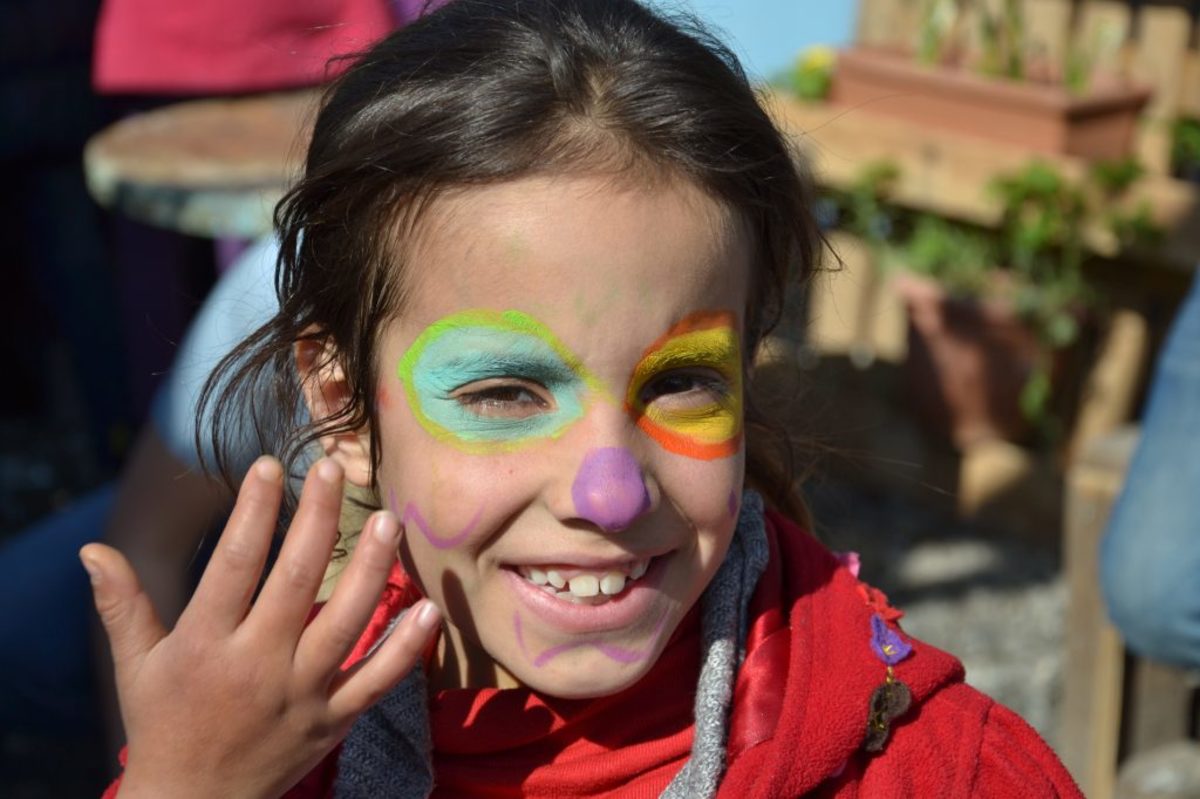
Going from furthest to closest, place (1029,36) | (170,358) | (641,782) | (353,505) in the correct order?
(1029,36) < (170,358) < (353,505) < (641,782)

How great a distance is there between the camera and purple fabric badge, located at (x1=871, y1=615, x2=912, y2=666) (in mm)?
1536

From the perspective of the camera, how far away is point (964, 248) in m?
4.80

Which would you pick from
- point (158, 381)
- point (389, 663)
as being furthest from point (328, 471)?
point (158, 381)

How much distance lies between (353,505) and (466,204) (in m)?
0.47

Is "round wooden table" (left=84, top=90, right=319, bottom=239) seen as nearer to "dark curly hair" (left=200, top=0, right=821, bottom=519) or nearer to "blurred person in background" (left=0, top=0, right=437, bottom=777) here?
"blurred person in background" (left=0, top=0, right=437, bottom=777)

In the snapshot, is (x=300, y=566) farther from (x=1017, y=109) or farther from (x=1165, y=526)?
(x=1017, y=109)

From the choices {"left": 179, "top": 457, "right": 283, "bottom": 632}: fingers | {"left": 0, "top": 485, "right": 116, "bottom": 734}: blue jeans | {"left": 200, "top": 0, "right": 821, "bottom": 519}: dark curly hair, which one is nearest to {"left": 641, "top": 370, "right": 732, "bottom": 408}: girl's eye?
{"left": 200, "top": 0, "right": 821, "bottom": 519}: dark curly hair

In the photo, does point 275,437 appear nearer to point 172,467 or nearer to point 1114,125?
point 172,467

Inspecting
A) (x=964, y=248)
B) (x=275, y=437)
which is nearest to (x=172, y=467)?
(x=275, y=437)

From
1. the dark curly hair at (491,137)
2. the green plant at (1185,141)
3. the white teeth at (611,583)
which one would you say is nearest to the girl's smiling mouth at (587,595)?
the white teeth at (611,583)

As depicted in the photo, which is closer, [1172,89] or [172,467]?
[172,467]

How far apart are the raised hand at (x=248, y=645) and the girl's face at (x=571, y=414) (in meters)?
0.13

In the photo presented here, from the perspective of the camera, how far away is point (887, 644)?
1.55 meters

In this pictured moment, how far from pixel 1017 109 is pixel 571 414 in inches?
140
